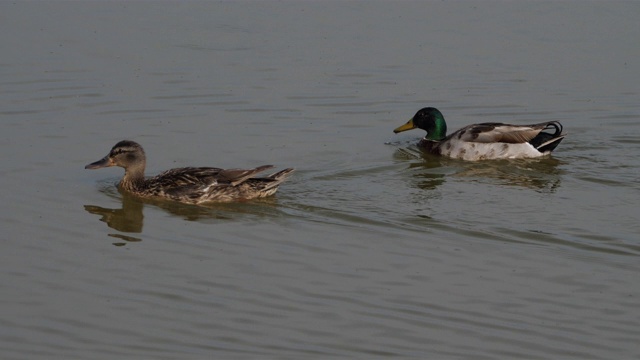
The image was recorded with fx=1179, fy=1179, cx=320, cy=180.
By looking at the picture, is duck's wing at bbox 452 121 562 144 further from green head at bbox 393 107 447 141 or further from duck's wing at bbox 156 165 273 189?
duck's wing at bbox 156 165 273 189

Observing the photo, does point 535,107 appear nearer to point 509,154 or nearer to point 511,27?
point 509,154

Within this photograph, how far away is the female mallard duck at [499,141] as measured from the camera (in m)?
15.1

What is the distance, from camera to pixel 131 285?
9.55 meters

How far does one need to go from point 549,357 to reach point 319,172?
225 inches

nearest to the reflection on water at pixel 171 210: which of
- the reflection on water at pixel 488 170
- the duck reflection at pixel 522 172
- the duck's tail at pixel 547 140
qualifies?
the reflection on water at pixel 488 170

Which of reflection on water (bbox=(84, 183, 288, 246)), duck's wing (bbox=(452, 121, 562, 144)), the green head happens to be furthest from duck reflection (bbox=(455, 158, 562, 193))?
reflection on water (bbox=(84, 183, 288, 246))

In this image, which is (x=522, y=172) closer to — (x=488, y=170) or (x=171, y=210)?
(x=488, y=170)

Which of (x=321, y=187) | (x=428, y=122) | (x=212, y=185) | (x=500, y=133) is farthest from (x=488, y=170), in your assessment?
(x=212, y=185)

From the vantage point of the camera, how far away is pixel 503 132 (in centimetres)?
1519

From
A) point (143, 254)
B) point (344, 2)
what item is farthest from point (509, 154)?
point (344, 2)

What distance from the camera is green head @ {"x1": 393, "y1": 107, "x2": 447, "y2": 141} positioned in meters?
15.8

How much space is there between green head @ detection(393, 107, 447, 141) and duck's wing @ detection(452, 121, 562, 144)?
2.11 ft

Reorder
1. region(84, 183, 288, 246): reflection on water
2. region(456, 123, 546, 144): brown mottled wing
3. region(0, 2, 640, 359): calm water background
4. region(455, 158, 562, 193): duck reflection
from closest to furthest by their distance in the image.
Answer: region(0, 2, 640, 359): calm water background < region(84, 183, 288, 246): reflection on water < region(455, 158, 562, 193): duck reflection < region(456, 123, 546, 144): brown mottled wing

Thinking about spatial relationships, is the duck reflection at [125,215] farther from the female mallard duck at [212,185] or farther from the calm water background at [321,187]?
the female mallard duck at [212,185]
